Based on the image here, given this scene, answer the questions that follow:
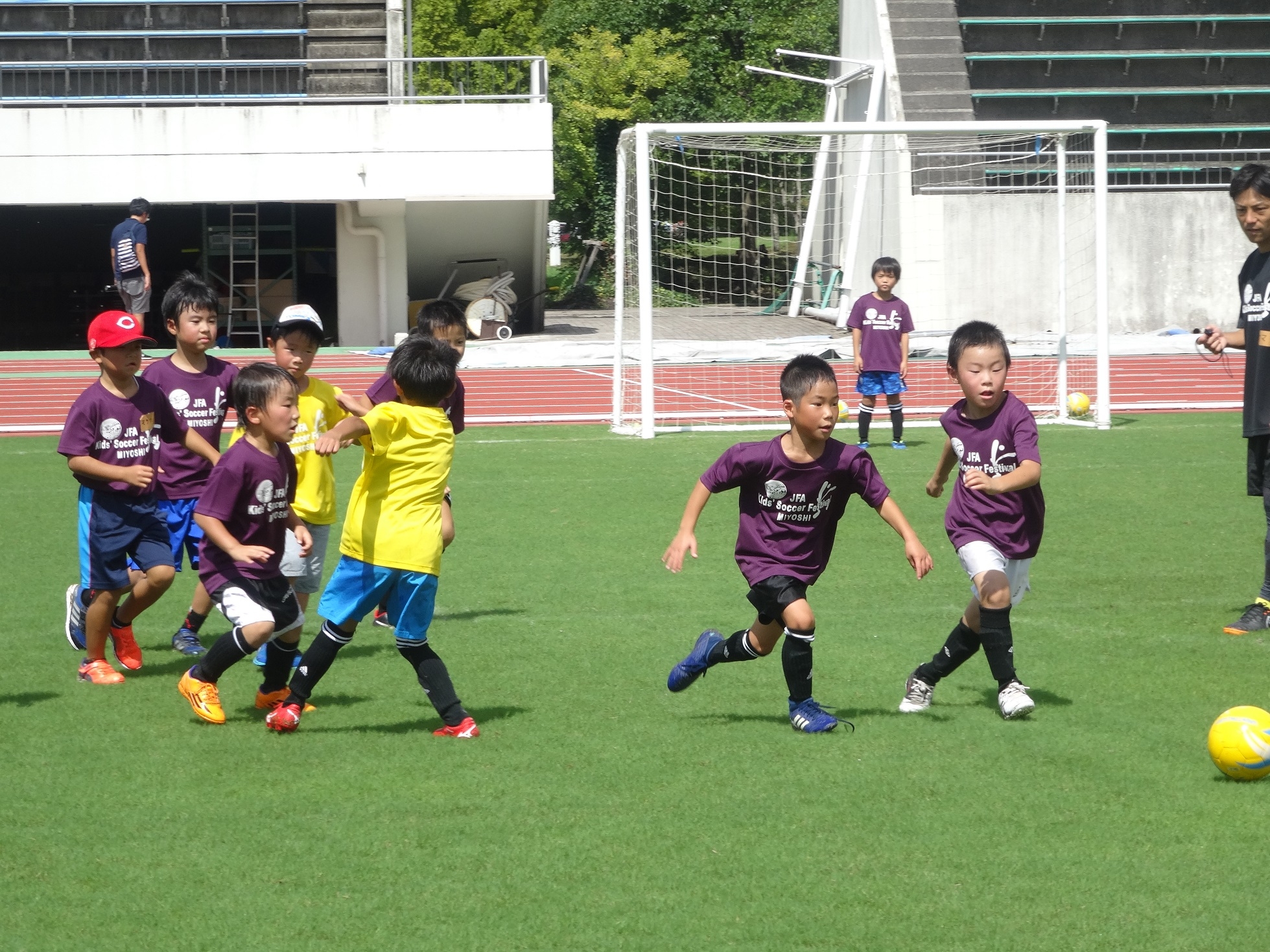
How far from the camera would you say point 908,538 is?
16.7 feet

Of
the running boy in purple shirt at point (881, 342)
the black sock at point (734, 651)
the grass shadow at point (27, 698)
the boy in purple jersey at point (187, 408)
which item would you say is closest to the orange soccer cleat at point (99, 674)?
the grass shadow at point (27, 698)

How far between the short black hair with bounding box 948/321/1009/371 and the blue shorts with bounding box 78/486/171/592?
3.49 meters

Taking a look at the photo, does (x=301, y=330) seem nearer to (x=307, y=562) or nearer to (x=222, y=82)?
(x=307, y=562)

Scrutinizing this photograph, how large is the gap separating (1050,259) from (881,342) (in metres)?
12.4

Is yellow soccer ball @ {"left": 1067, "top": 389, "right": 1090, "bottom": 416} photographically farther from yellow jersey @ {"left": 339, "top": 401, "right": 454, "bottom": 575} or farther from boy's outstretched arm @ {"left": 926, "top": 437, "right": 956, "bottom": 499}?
yellow jersey @ {"left": 339, "top": 401, "right": 454, "bottom": 575}

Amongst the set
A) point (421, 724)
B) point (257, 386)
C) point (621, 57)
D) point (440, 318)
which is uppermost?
point (621, 57)

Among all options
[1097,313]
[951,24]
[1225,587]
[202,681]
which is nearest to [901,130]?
[1097,313]

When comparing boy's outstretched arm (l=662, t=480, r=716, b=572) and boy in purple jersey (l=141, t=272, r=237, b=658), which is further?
boy in purple jersey (l=141, t=272, r=237, b=658)

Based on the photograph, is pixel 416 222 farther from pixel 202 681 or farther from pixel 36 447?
pixel 202 681

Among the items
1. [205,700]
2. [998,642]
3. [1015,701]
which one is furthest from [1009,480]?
[205,700]

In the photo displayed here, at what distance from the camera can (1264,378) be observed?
275 inches

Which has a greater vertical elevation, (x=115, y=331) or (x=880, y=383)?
(x=115, y=331)

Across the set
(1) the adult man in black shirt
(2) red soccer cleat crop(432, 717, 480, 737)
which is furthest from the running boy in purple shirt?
(2) red soccer cleat crop(432, 717, 480, 737)

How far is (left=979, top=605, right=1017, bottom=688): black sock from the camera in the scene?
543 cm
